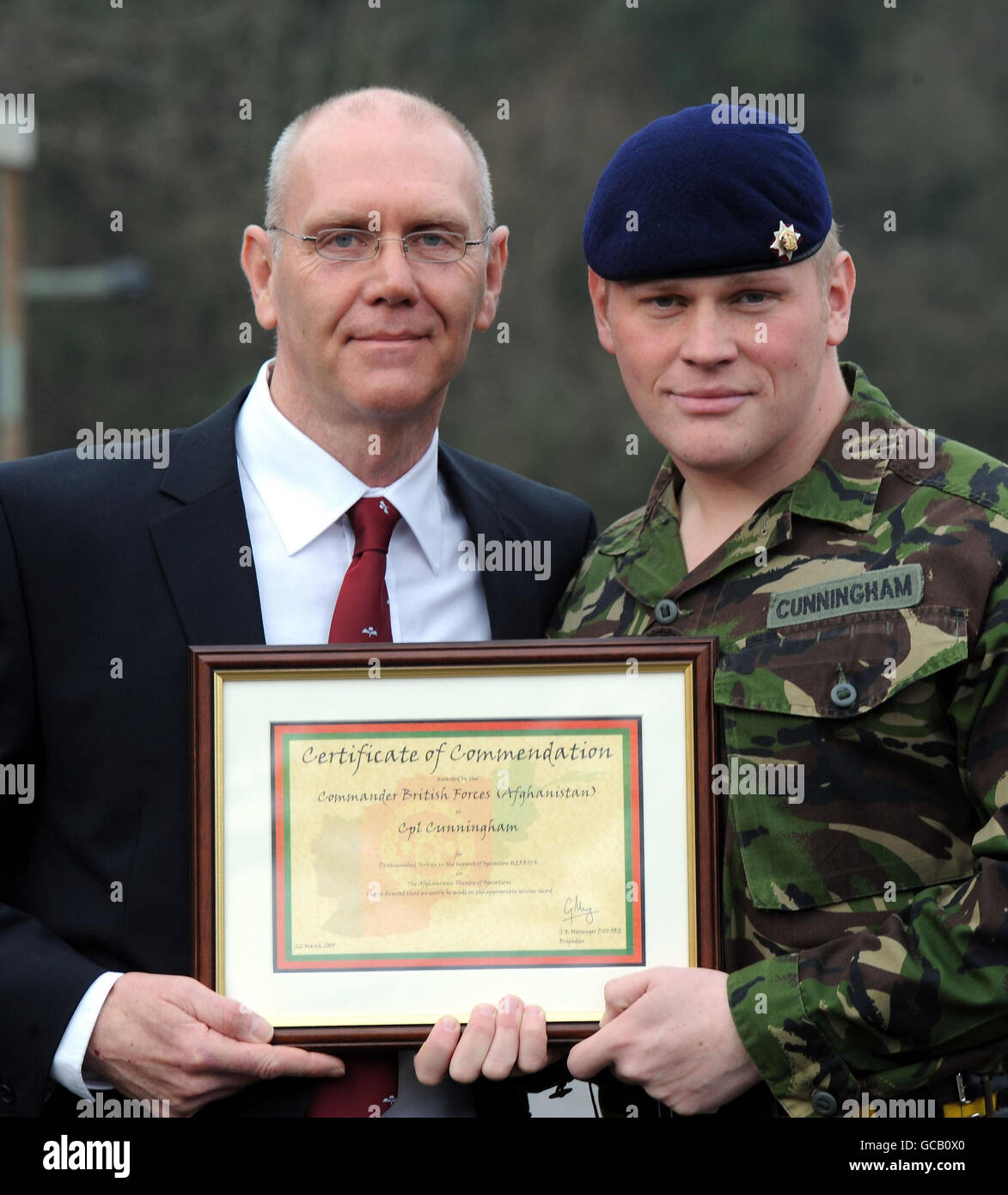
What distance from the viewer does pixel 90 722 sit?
3.16m

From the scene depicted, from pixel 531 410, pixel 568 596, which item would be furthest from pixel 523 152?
pixel 568 596

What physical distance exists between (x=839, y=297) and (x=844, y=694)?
82 centimetres

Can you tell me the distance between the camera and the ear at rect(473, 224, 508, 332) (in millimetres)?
3650

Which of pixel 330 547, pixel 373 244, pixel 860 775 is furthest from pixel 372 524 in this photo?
pixel 860 775

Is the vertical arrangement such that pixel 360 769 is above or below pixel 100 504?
below

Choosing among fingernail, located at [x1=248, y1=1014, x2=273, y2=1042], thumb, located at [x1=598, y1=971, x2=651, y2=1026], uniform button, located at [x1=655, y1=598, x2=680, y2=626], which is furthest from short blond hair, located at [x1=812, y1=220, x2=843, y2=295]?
fingernail, located at [x1=248, y1=1014, x2=273, y2=1042]

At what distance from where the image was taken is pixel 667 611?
3260mm

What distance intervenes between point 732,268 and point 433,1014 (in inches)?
56.3

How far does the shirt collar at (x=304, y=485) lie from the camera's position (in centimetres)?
339

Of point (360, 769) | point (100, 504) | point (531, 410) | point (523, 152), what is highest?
point (523, 152)

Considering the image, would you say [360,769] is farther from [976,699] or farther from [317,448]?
[976,699]

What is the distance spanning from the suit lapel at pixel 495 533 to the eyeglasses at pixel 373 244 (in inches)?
19.6

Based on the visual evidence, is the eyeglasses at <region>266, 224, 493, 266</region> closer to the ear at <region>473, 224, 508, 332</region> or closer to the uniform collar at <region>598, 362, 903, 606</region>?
the ear at <region>473, 224, 508, 332</region>

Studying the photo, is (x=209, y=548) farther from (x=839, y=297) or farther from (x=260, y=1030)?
(x=839, y=297)
